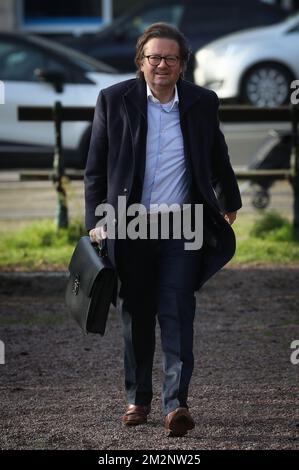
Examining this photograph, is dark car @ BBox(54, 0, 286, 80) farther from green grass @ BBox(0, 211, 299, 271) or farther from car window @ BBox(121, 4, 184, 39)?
green grass @ BBox(0, 211, 299, 271)

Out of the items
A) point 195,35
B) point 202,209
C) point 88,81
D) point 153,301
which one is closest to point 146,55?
point 202,209

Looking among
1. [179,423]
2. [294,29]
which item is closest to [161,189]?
[179,423]

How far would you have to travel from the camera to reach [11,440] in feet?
19.5

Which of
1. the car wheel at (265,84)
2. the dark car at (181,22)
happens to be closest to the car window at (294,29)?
the car wheel at (265,84)

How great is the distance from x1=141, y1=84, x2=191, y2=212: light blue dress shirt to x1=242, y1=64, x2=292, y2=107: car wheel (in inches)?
535

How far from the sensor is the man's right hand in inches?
243

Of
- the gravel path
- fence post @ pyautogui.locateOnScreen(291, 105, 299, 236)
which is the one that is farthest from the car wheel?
the gravel path

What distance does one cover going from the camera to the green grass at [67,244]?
10.9 meters

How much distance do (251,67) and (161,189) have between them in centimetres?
1400

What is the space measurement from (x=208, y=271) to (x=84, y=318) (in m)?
0.59

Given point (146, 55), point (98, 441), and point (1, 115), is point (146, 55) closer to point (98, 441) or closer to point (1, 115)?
point (98, 441)

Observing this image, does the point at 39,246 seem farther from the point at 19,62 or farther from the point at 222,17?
the point at 222,17

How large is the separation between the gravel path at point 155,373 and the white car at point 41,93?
20.5ft

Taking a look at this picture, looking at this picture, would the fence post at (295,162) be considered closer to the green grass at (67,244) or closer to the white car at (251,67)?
the green grass at (67,244)
